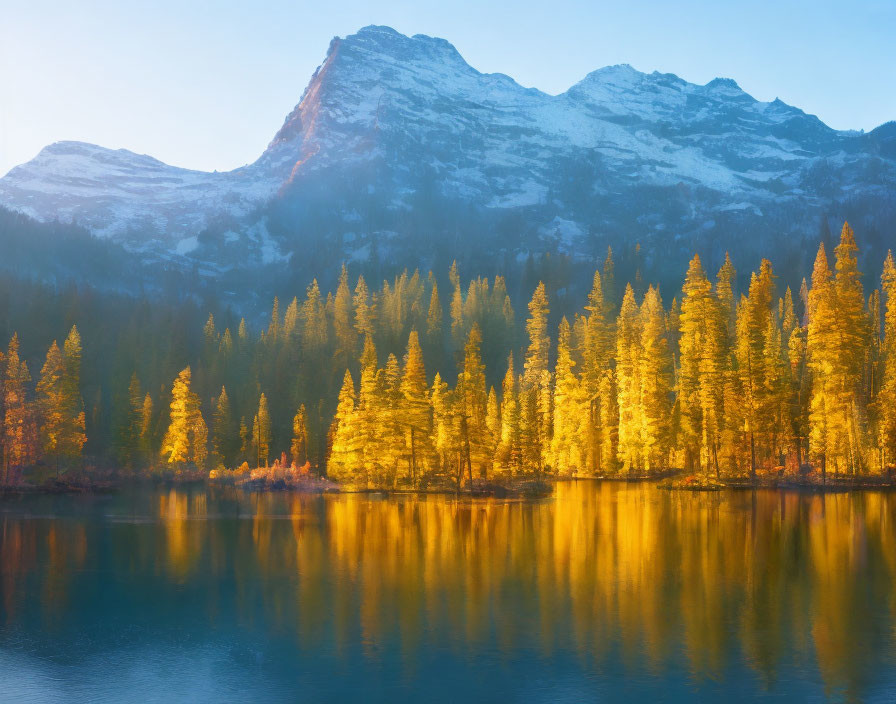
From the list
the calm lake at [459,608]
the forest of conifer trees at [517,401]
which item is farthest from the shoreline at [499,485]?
the calm lake at [459,608]

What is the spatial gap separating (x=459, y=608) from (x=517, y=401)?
213 ft

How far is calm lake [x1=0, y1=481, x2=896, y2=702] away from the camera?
2253 centimetres

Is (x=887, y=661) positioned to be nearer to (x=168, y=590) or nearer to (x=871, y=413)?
(x=168, y=590)

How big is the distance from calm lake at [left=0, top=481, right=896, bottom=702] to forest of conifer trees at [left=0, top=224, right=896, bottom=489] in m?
22.4

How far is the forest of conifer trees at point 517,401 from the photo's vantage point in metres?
74.8

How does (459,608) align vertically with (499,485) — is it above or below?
below

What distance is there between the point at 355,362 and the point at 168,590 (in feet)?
302

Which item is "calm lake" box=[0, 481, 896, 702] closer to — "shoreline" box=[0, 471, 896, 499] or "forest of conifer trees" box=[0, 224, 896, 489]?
"shoreline" box=[0, 471, 896, 499]

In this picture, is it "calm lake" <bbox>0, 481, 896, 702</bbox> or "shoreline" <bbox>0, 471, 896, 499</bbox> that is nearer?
"calm lake" <bbox>0, 481, 896, 702</bbox>

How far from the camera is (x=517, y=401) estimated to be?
94.4 m

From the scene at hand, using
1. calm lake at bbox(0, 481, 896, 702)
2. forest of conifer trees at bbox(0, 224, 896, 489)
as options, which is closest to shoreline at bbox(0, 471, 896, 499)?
forest of conifer trees at bbox(0, 224, 896, 489)

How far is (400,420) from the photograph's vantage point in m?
82.6

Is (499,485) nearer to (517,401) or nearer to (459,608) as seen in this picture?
(517,401)

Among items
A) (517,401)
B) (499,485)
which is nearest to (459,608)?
(499,485)
